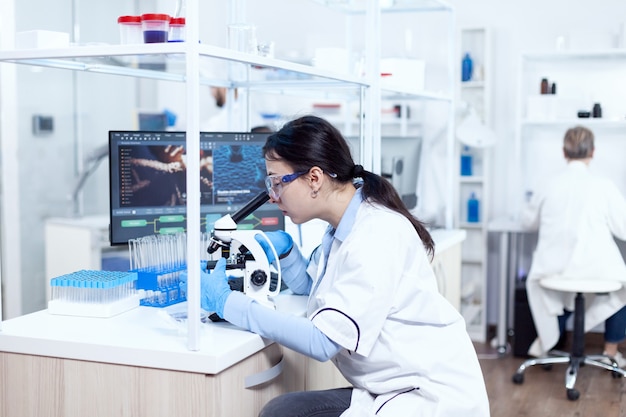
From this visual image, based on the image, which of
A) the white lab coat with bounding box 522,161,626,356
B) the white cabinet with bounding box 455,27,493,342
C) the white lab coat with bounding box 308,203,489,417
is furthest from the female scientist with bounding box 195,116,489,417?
the white cabinet with bounding box 455,27,493,342

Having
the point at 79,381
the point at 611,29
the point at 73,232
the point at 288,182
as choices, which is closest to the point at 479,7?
the point at 611,29

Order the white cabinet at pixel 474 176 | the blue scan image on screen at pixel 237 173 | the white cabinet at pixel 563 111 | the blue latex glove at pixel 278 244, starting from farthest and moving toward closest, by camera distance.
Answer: the white cabinet at pixel 474 176, the white cabinet at pixel 563 111, the blue scan image on screen at pixel 237 173, the blue latex glove at pixel 278 244

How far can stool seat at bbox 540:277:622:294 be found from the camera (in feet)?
13.3

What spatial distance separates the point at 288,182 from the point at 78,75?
3.21 meters

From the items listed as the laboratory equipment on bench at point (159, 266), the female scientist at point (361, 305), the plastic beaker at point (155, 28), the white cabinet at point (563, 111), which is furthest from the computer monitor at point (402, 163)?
the plastic beaker at point (155, 28)

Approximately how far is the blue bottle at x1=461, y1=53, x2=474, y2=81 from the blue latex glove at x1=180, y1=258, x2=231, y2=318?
329 centimetres

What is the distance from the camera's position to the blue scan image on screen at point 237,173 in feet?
8.58

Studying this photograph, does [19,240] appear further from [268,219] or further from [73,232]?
[268,219]

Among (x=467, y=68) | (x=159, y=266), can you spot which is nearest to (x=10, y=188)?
(x=159, y=266)

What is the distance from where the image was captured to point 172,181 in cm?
250

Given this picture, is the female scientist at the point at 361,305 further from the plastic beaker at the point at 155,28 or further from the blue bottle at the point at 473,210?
the blue bottle at the point at 473,210

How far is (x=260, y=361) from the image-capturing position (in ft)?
6.58

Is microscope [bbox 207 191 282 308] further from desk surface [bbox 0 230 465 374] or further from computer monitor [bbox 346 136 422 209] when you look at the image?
computer monitor [bbox 346 136 422 209]

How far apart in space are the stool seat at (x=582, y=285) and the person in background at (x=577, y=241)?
0.14ft
